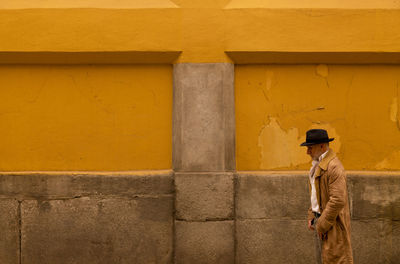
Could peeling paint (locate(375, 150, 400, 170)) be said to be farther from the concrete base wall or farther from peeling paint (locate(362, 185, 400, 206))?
the concrete base wall

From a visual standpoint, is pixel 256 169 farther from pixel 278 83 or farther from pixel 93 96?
pixel 93 96

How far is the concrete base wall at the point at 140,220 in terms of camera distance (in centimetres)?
532

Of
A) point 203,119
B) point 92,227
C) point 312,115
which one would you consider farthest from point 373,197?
point 92,227

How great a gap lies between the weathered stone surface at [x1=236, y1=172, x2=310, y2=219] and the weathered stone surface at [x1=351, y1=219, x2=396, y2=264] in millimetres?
713

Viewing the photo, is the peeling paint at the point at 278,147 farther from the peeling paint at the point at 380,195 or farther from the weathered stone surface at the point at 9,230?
the weathered stone surface at the point at 9,230

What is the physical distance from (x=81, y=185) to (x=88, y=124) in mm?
782

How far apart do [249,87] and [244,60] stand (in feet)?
1.16

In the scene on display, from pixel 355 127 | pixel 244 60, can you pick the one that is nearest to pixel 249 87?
pixel 244 60

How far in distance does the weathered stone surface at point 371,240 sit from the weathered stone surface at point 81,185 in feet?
7.89

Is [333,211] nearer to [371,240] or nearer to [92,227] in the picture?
[371,240]

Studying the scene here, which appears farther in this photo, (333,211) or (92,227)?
(92,227)

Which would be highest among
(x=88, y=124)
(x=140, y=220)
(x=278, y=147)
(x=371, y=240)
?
(x=88, y=124)

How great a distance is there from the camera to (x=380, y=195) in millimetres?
5387

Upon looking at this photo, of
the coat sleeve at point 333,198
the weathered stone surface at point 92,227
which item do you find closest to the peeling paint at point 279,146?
the weathered stone surface at point 92,227
